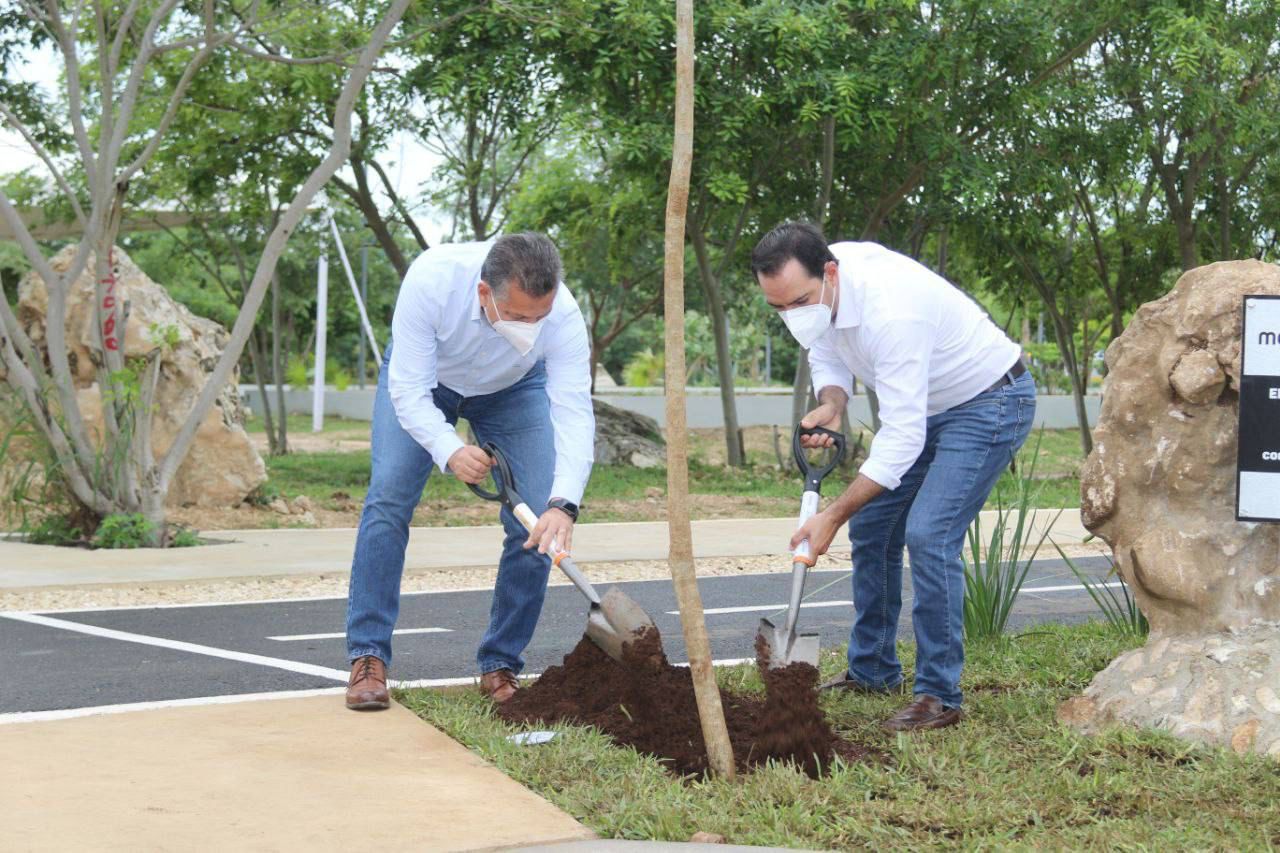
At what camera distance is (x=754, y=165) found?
16797 mm

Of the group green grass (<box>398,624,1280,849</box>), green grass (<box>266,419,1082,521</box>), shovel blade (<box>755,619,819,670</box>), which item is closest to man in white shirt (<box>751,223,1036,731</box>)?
shovel blade (<box>755,619,819,670</box>)

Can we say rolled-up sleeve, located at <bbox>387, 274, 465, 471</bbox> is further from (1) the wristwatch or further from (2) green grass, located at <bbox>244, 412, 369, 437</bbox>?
(2) green grass, located at <bbox>244, 412, 369, 437</bbox>

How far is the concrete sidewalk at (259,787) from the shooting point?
3613 mm

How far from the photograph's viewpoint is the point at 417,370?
494 cm

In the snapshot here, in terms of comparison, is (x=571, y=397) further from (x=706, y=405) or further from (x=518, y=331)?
(x=706, y=405)

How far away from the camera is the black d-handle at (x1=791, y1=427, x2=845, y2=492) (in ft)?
15.9

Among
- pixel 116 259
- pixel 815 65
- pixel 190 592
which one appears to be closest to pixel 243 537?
pixel 190 592

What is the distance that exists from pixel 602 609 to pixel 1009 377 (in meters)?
1.56

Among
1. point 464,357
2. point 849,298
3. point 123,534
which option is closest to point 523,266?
point 464,357

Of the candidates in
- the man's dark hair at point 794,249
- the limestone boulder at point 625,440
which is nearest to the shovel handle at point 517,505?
the man's dark hair at point 794,249

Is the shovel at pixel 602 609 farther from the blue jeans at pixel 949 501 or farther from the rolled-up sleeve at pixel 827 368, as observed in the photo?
the rolled-up sleeve at pixel 827 368

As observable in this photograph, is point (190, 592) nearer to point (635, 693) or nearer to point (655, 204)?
point (635, 693)

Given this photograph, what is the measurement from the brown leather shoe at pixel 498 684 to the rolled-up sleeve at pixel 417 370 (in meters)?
0.85

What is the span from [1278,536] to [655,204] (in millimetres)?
13088
